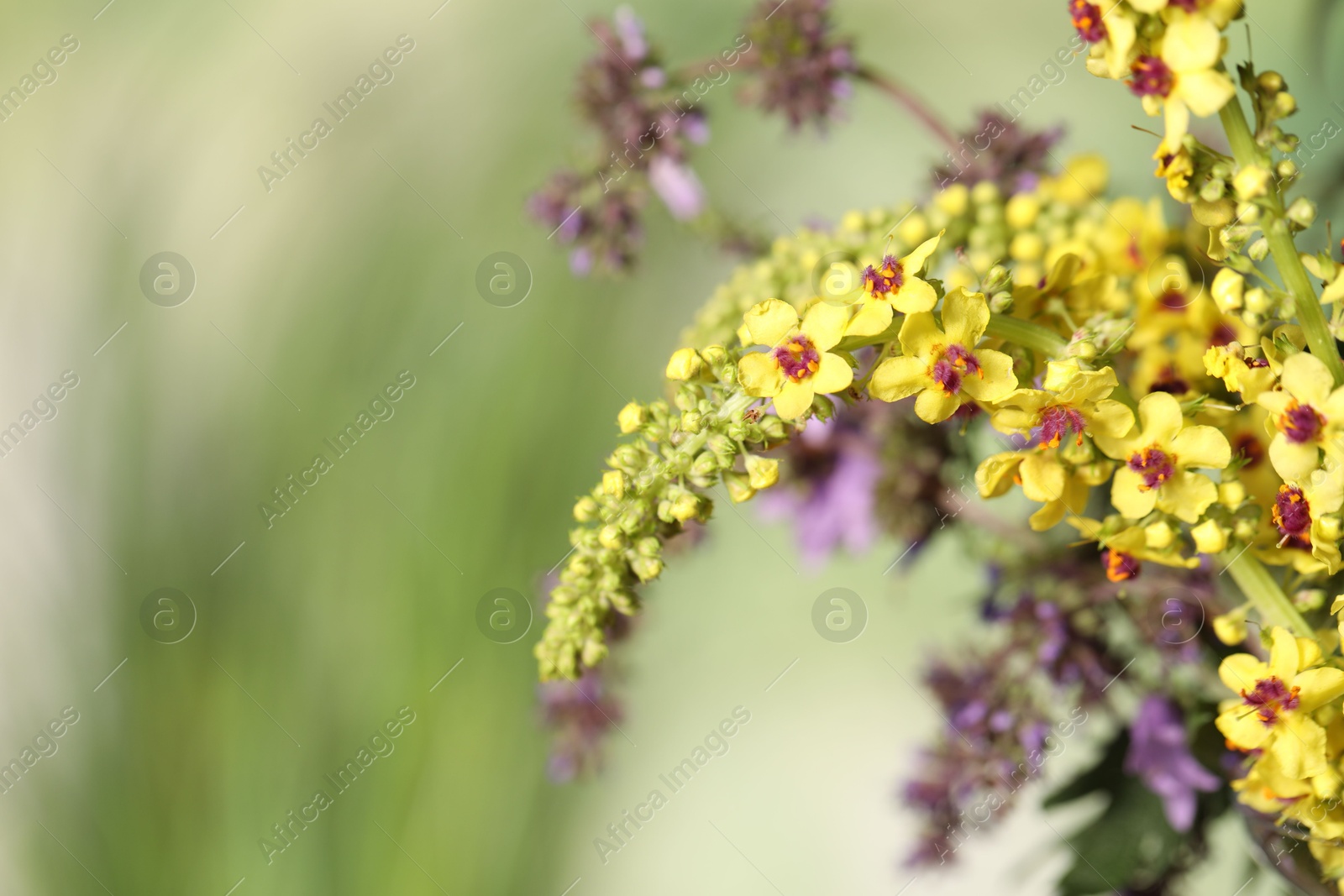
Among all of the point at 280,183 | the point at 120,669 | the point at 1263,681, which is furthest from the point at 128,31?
the point at 1263,681

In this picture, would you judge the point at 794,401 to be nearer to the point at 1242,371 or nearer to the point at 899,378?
the point at 899,378

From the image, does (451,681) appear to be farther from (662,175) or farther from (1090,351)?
(1090,351)

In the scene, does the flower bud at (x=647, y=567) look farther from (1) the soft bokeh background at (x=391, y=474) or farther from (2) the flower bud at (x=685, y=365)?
(1) the soft bokeh background at (x=391, y=474)

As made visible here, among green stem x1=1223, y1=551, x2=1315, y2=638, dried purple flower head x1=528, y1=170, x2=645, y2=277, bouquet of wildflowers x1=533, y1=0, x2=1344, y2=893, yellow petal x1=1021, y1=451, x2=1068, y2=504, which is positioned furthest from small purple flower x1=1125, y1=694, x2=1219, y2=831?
dried purple flower head x1=528, y1=170, x2=645, y2=277

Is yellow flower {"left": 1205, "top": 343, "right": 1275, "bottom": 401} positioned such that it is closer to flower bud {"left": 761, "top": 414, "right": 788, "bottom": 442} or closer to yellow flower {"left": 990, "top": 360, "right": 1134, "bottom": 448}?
yellow flower {"left": 990, "top": 360, "right": 1134, "bottom": 448}

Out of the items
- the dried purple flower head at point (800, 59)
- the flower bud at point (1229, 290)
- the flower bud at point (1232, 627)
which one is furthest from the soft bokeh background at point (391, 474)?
the flower bud at point (1229, 290)
